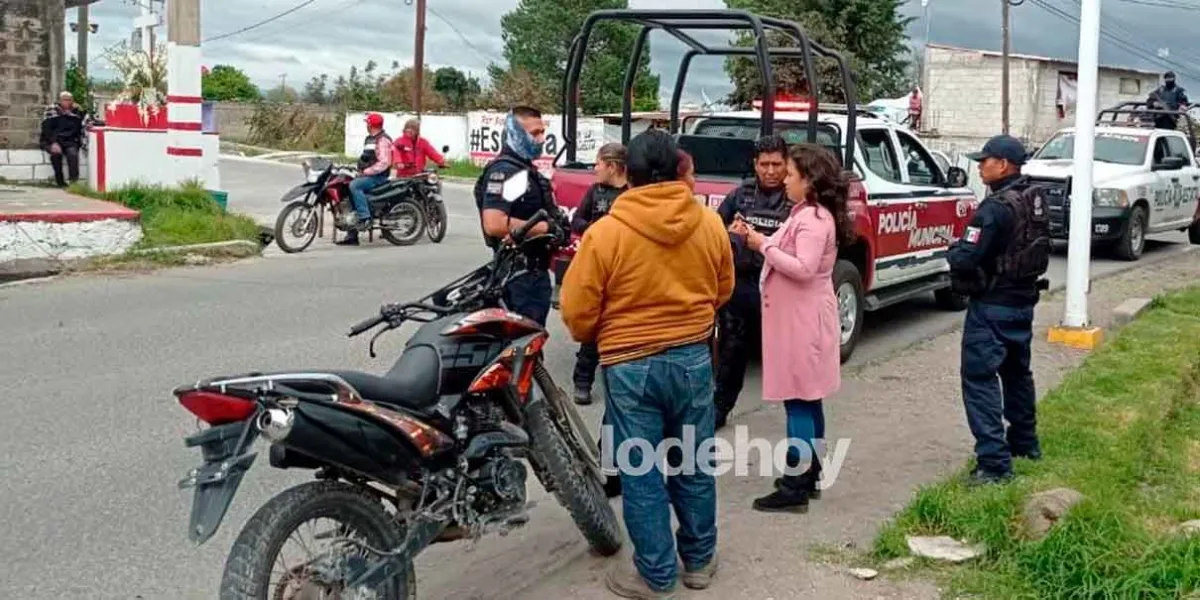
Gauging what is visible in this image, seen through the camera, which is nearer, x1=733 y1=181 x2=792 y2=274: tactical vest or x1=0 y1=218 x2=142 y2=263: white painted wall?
x1=733 y1=181 x2=792 y2=274: tactical vest

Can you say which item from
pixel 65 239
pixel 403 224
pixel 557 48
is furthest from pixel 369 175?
pixel 557 48

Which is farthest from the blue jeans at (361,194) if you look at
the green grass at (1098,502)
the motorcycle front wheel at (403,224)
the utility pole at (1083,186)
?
the green grass at (1098,502)

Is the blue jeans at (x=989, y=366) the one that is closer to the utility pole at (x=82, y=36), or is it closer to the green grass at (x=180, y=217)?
the green grass at (x=180, y=217)

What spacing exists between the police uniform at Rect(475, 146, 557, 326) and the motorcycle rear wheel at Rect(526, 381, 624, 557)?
68.3 inches

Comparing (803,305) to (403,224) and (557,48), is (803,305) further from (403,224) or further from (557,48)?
(557,48)

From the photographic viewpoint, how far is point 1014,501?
198 inches

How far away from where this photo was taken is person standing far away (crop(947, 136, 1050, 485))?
5.62 m

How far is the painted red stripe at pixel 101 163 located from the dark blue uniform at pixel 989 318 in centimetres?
1343

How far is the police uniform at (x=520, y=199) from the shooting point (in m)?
6.47

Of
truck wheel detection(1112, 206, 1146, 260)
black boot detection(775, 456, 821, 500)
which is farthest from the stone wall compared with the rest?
black boot detection(775, 456, 821, 500)

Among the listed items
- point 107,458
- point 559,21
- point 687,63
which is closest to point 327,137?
point 559,21

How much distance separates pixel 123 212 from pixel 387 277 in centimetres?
342

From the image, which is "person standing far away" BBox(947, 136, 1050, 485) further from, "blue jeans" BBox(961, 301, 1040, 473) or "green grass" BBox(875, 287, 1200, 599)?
"green grass" BBox(875, 287, 1200, 599)

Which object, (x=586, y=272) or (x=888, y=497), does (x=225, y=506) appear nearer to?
(x=586, y=272)
